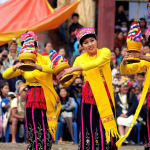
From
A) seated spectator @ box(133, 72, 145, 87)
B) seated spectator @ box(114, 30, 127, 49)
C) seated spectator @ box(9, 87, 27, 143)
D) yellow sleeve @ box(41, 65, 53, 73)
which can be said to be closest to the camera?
yellow sleeve @ box(41, 65, 53, 73)

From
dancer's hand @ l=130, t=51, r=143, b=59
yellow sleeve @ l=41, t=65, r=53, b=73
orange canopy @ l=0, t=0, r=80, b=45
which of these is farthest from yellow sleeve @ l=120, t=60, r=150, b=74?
orange canopy @ l=0, t=0, r=80, b=45

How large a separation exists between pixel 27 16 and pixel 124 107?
3.60 meters

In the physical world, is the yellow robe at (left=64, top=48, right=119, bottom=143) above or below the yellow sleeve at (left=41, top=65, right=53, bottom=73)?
below

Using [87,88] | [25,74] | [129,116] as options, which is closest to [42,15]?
[129,116]

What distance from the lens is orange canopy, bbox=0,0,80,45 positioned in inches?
357

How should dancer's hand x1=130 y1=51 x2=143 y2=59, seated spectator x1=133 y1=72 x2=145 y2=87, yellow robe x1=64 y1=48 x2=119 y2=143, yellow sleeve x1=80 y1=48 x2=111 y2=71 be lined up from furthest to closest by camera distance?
→ seated spectator x1=133 y1=72 x2=145 y2=87 < yellow robe x1=64 y1=48 x2=119 y2=143 < yellow sleeve x1=80 y1=48 x2=111 y2=71 < dancer's hand x1=130 y1=51 x2=143 y2=59

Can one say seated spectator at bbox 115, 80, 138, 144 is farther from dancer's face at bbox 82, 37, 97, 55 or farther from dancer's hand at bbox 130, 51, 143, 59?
dancer's hand at bbox 130, 51, 143, 59

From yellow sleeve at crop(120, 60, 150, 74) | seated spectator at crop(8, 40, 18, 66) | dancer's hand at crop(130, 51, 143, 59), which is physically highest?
seated spectator at crop(8, 40, 18, 66)

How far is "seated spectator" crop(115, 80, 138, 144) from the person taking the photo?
7906mm

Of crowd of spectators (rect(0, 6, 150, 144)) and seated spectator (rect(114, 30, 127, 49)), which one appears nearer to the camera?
crowd of spectators (rect(0, 6, 150, 144))

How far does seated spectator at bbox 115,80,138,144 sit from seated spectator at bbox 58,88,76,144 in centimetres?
105

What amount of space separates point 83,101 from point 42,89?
79 cm

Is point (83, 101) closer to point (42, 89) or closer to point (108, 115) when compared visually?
point (108, 115)

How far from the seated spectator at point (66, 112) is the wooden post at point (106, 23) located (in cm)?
273
